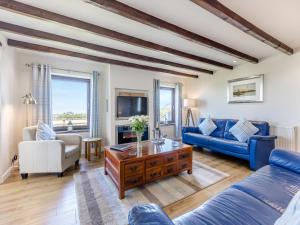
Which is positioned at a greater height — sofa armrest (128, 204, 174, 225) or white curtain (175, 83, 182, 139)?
white curtain (175, 83, 182, 139)

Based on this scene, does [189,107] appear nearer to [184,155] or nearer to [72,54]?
[184,155]

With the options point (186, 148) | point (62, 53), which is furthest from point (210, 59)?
point (62, 53)

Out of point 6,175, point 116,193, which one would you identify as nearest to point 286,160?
point 116,193

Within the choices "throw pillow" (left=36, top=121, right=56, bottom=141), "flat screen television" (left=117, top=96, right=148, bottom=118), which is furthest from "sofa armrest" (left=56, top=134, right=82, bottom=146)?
"flat screen television" (left=117, top=96, right=148, bottom=118)

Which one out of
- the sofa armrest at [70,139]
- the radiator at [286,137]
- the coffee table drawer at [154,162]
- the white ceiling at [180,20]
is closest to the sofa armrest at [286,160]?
the coffee table drawer at [154,162]

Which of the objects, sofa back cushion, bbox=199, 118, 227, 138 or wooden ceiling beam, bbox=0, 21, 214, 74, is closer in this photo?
wooden ceiling beam, bbox=0, 21, 214, 74

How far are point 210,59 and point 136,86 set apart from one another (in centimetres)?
214

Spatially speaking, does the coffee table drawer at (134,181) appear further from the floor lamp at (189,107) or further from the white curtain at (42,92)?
the floor lamp at (189,107)

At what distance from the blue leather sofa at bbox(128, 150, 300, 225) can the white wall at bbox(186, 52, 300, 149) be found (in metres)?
2.37

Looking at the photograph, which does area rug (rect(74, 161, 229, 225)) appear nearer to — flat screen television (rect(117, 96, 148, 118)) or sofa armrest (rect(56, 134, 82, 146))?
sofa armrest (rect(56, 134, 82, 146))

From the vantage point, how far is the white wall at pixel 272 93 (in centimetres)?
343

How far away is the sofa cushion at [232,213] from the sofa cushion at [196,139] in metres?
2.80

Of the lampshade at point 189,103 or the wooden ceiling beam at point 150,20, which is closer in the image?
the wooden ceiling beam at point 150,20

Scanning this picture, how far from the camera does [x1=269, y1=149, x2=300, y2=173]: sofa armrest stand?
173 centimetres
